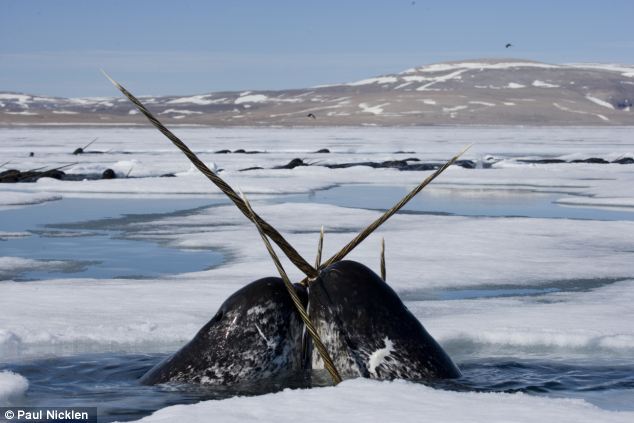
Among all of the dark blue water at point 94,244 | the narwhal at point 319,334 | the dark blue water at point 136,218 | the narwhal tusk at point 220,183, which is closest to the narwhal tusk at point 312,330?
the narwhal tusk at point 220,183

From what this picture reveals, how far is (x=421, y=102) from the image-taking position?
430ft

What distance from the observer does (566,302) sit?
7.05 metres

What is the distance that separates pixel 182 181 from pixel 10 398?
16.3 metres

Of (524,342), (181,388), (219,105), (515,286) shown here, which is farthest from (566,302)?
(219,105)

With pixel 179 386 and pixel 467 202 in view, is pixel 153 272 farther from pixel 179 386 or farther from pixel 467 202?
pixel 467 202

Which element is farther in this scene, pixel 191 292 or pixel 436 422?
pixel 191 292

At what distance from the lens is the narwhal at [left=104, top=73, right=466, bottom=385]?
4332 millimetres

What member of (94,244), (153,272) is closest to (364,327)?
(153,272)

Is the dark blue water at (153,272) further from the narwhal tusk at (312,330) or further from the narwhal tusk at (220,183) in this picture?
the narwhal tusk at (220,183)

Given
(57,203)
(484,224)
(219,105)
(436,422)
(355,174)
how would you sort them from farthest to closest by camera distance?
(219,105)
(355,174)
(57,203)
(484,224)
(436,422)

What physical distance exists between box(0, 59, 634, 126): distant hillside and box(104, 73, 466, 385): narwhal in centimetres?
8742

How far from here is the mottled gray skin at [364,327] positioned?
14.2ft

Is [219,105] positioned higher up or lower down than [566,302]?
higher up

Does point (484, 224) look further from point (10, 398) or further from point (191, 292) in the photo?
point (10, 398)
